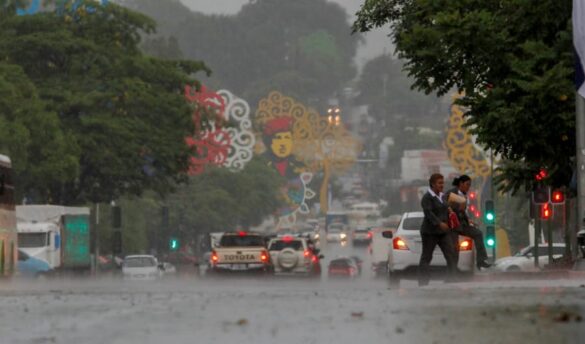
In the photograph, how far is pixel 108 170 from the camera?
70.2 metres

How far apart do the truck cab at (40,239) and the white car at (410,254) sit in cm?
3074

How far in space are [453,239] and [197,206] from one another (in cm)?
10220

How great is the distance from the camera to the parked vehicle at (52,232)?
60.8 metres

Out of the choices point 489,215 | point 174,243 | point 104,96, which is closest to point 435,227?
point 489,215

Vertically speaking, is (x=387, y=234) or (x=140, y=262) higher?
(x=140, y=262)

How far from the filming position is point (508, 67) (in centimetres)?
3347

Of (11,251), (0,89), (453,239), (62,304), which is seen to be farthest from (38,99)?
(62,304)

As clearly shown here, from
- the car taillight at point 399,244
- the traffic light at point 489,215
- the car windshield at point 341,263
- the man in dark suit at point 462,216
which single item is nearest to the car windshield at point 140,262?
the car windshield at point 341,263

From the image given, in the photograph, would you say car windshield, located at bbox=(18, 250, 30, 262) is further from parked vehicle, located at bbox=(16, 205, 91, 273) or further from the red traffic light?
the red traffic light

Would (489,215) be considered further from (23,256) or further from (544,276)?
(544,276)

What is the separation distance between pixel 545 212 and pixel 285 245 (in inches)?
605

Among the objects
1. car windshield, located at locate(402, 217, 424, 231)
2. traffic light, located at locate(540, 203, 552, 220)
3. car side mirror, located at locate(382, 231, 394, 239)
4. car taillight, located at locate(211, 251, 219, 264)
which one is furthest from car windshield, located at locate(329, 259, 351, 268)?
car windshield, located at locate(402, 217, 424, 231)

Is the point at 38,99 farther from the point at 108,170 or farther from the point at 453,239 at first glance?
the point at 453,239

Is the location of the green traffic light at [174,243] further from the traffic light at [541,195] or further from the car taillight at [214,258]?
the traffic light at [541,195]
